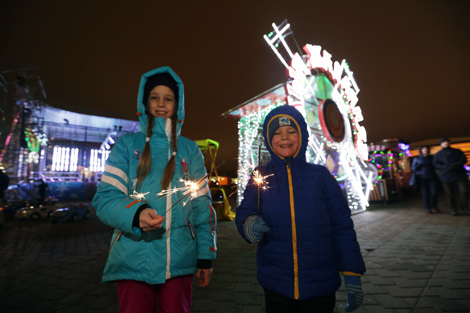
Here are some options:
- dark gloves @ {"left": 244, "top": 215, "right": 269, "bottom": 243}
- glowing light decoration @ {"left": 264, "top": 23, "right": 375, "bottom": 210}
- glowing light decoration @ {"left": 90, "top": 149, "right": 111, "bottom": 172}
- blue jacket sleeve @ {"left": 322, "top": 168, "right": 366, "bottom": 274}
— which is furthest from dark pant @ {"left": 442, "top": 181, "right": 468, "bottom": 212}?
glowing light decoration @ {"left": 90, "top": 149, "right": 111, "bottom": 172}

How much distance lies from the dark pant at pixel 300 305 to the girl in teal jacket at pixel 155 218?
0.53 metres

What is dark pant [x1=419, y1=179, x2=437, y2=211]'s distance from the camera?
897 cm

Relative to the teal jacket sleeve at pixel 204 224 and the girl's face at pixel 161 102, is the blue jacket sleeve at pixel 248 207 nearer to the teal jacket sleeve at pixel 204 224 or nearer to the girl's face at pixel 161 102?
the teal jacket sleeve at pixel 204 224

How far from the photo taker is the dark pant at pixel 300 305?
1.53 metres

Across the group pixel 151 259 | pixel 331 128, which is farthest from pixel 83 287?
pixel 331 128

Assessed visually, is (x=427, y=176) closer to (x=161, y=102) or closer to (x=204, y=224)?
(x=204, y=224)

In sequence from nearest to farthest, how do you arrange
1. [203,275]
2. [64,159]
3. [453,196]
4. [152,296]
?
1. [152,296]
2. [203,275]
3. [453,196]
4. [64,159]

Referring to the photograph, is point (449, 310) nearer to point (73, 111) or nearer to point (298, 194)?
point (298, 194)

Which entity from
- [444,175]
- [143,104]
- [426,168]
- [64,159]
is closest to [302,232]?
[143,104]

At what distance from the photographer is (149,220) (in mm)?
1268

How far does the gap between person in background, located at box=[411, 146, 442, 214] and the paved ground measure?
3003mm

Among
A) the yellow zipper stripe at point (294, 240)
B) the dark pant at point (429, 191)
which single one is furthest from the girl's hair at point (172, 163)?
the dark pant at point (429, 191)

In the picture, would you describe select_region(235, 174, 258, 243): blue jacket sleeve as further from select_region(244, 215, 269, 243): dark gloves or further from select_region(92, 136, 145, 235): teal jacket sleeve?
select_region(92, 136, 145, 235): teal jacket sleeve

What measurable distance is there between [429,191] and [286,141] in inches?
434
